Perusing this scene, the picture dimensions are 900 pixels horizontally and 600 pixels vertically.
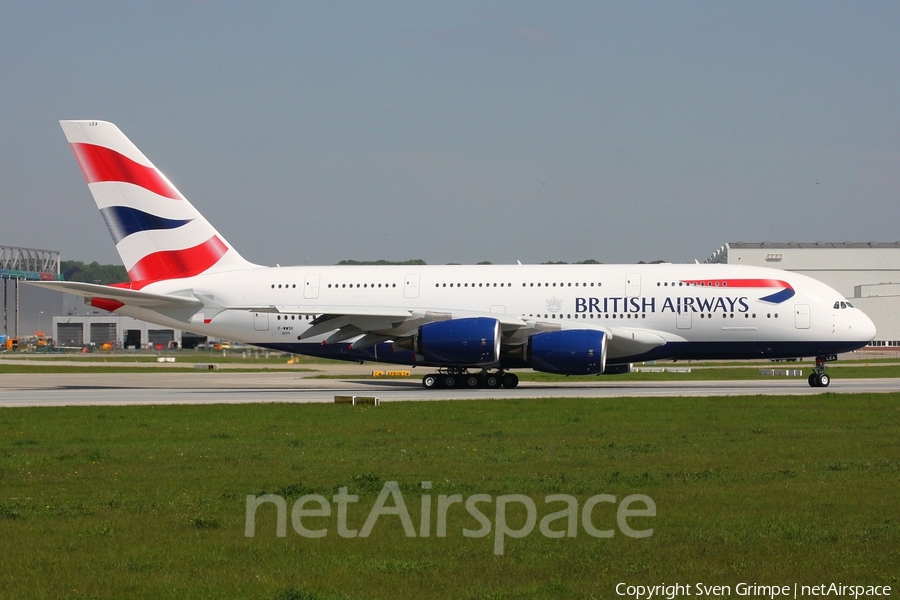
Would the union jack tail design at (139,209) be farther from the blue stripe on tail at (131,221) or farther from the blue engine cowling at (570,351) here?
the blue engine cowling at (570,351)

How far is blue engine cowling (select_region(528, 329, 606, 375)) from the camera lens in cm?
3291

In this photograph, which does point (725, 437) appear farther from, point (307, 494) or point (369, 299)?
point (369, 299)

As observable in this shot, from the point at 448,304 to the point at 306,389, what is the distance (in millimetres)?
6188

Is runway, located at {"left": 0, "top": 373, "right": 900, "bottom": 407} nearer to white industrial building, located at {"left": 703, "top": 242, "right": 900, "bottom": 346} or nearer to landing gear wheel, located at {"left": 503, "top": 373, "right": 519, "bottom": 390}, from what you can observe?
landing gear wheel, located at {"left": 503, "top": 373, "right": 519, "bottom": 390}

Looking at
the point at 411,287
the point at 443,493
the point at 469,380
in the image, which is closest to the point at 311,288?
the point at 411,287

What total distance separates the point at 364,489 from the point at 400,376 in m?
33.8

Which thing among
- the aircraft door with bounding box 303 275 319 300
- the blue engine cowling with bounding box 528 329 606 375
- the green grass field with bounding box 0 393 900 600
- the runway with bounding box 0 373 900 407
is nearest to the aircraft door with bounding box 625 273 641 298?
the blue engine cowling with bounding box 528 329 606 375

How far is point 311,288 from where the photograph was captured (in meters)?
37.8

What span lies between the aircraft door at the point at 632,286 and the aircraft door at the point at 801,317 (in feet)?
17.7

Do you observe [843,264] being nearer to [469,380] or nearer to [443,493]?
[469,380]

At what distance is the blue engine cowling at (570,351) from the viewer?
32.9m

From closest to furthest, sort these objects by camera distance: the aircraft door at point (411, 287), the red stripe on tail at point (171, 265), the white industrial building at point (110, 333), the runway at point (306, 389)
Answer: the runway at point (306, 389) < the aircraft door at point (411, 287) < the red stripe on tail at point (171, 265) < the white industrial building at point (110, 333)

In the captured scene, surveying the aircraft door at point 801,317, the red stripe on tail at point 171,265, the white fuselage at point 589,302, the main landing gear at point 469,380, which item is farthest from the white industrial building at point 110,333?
the aircraft door at point 801,317

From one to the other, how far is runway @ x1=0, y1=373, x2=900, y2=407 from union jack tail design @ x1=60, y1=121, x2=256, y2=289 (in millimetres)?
4734
